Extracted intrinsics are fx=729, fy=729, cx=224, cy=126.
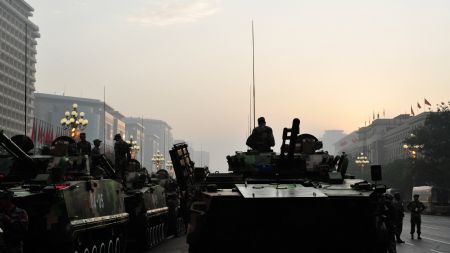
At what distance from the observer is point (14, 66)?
15412cm

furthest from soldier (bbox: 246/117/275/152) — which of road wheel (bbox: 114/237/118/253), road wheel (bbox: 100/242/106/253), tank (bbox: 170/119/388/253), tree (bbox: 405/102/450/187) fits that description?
tree (bbox: 405/102/450/187)

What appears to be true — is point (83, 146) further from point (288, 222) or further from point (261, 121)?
point (288, 222)

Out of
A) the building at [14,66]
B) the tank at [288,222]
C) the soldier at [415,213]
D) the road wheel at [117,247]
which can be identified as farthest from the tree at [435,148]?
the building at [14,66]

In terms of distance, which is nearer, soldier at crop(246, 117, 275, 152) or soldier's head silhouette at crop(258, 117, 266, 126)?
soldier at crop(246, 117, 275, 152)

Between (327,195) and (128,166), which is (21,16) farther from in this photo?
(327,195)

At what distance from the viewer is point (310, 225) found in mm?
9656

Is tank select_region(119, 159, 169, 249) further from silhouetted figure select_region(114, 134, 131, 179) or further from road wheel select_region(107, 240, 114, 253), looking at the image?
road wheel select_region(107, 240, 114, 253)

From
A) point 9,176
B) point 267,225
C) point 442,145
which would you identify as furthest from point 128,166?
point 442,145

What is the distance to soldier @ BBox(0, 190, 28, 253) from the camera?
32.3 ft

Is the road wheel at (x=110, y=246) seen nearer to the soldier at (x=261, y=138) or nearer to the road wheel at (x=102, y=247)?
the road wheel at (x=102, y=247)

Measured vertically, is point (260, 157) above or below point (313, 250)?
above

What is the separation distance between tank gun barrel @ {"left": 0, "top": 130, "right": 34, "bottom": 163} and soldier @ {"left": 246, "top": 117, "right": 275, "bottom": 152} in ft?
15.4

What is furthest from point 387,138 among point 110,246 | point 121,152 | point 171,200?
point 110,246

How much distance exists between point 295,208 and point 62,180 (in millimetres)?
5986
